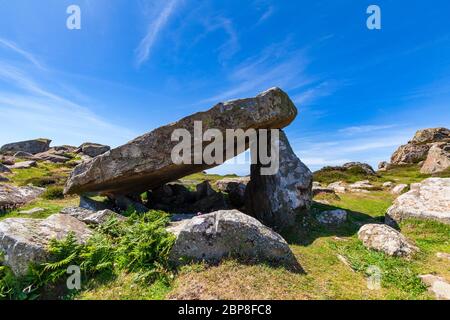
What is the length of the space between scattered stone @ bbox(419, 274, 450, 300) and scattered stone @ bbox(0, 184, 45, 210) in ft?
73.2

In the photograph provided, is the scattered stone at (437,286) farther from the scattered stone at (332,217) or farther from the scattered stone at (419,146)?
the scattered stone at (419,146)

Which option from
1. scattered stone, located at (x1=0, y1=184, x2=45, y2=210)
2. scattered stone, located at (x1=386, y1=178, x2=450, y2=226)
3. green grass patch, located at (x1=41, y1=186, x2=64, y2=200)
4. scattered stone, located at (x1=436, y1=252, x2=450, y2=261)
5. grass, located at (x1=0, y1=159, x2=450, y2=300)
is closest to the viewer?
grass, located at (x1=0, y1=159, x2=450, y2=300)

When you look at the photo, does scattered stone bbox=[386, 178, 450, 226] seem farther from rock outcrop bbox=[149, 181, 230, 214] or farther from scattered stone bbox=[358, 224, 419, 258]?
rock outcrop bbox=[149, 181, 230, 214]

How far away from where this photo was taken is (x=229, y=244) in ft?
28.7

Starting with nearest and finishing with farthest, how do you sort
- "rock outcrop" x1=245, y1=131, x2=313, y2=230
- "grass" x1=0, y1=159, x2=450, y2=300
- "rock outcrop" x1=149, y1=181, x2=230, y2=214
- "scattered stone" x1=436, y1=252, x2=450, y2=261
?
"grass" x1=0, y1=159, x2=450, y2=300, "scattered stone" x1=436, y1=252, x2=450, y2=261, "rock outcrop" x1=245, y1=131, x2=313, y2=230, "rock outcrop" x1=149, y1=181, x2=230, y2=214

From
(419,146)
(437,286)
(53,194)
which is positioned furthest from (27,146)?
(419,146)

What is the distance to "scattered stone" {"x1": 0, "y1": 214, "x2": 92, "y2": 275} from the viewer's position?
8.12 m

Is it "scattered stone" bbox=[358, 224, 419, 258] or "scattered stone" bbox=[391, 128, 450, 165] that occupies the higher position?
"scattered stone" bbox=[391, 128, 450, 165]

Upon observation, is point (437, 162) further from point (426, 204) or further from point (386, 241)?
point (386, 241)

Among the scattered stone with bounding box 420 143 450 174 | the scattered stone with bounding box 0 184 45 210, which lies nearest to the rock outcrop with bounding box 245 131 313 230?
the scattered stone with bounding box 0 184 45 210

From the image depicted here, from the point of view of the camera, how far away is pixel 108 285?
26.0 feet
